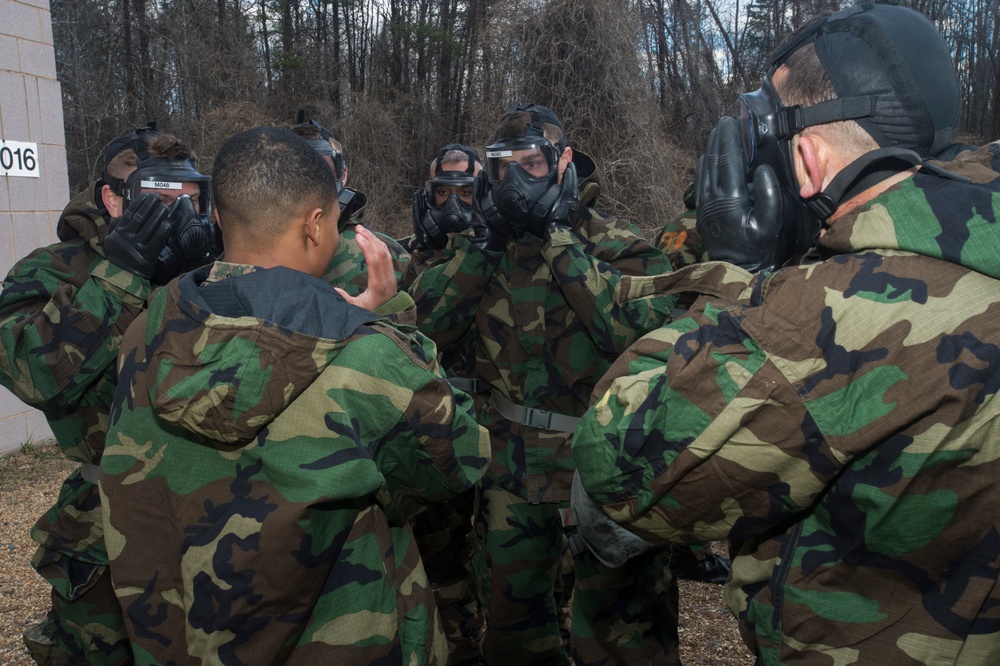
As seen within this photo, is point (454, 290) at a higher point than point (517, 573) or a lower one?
higher

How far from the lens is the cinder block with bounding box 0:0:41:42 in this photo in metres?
6.05

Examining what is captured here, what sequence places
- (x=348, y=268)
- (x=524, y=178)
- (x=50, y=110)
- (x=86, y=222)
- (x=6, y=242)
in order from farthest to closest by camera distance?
(x=50, y=110)
(x=6, y=242)
(x=524, y=178)
(x=348, y=268)
(x=86, y=222)

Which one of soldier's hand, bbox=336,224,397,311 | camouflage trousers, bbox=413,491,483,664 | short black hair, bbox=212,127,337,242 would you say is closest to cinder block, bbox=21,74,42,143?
camouflage trousers, bbox=413,491,483,664

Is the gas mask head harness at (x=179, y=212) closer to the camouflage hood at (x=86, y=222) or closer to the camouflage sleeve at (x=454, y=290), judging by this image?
the camouflage hood at (x=86, y=222)

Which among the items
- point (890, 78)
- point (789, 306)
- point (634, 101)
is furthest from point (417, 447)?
point (634, 101)

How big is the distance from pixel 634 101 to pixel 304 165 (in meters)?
9.58

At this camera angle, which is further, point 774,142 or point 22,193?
point 22,193

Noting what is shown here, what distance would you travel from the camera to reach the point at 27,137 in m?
6.30

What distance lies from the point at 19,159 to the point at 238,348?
5897 mm

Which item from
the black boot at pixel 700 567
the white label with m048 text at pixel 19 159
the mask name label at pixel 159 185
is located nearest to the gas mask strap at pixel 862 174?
the mask name label at pixel 159 185

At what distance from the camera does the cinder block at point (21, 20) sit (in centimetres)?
605

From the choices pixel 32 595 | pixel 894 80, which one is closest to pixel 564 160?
pixel 894 80

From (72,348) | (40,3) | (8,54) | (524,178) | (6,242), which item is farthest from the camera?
(40,3)

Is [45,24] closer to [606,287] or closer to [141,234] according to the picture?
[141,234]
